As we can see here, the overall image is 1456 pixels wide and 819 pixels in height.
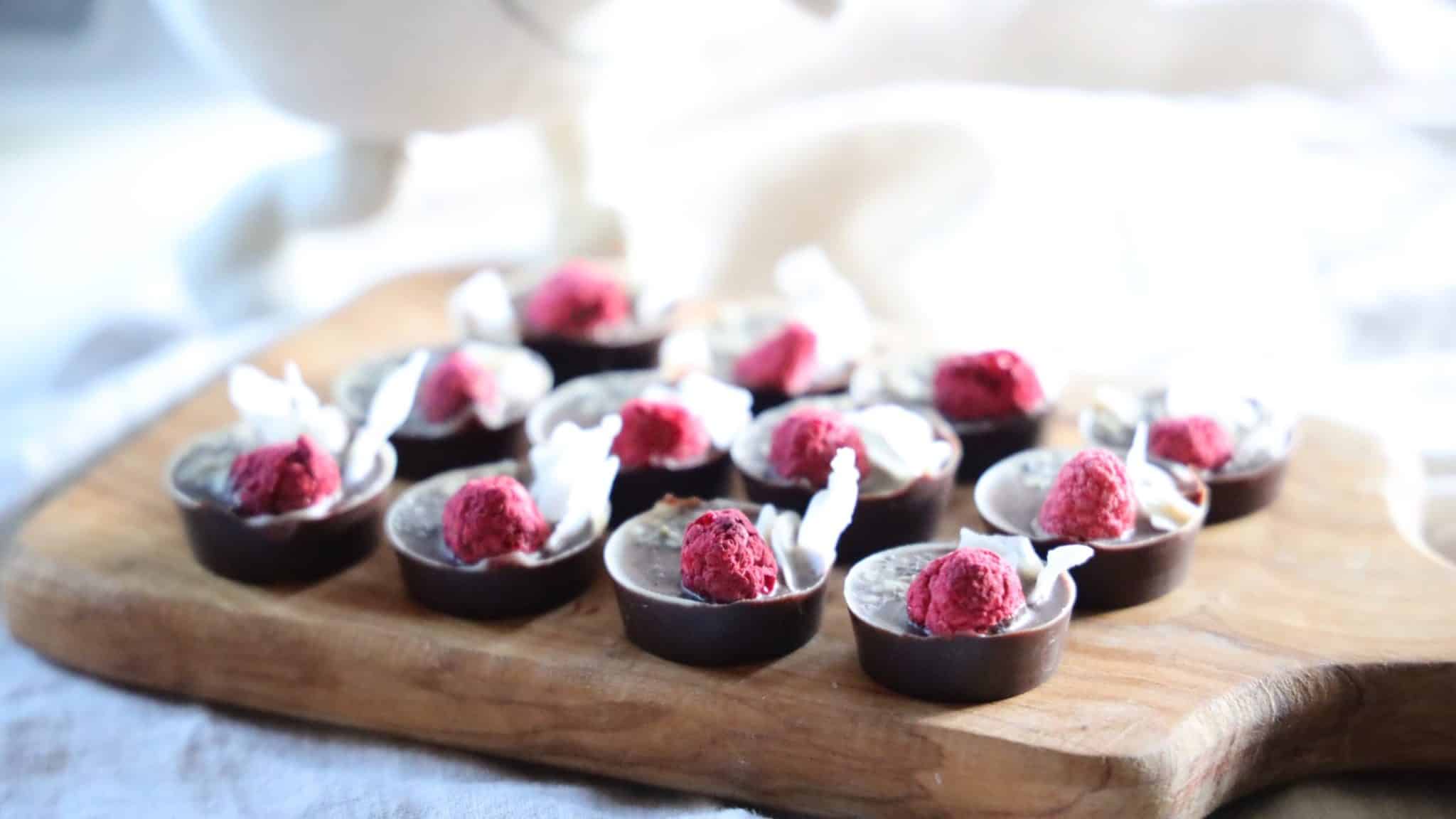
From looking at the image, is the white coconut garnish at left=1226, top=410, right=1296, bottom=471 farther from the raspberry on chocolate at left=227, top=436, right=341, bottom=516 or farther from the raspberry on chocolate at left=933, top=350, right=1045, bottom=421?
the raspberry on chocolate at left=227, top=436, right=341, bottom=516

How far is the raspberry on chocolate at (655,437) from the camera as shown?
1276 millimetres

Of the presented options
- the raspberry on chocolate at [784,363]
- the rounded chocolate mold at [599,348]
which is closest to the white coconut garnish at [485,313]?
the rounded chocolate mold at [599,348]

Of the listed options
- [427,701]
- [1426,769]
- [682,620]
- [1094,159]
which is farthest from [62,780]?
[1094,159]

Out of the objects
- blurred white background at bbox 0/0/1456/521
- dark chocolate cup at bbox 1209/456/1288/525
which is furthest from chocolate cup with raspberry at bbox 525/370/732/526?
dark chocolate cup at bbox 1209/456/1288/525

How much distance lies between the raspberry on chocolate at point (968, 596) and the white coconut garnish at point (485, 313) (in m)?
0.65

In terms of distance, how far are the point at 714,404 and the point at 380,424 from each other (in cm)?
26

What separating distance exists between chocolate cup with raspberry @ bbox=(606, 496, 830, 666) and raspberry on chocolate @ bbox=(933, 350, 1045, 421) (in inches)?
11.2

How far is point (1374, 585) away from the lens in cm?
117

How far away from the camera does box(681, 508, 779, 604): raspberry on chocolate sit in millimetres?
1060

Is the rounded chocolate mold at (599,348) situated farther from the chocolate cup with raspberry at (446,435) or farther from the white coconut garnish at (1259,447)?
the white coconut garnish at (1259,447)

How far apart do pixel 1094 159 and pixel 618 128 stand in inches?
21.8

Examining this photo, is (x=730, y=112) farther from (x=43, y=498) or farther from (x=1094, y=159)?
(x=43, y=498)

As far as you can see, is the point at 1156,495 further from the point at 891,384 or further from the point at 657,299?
the point at 657,299

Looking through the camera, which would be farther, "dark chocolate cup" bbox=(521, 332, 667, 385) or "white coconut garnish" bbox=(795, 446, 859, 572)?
"dark chocolate cup" bbox=(521, 332, 667, 385)
